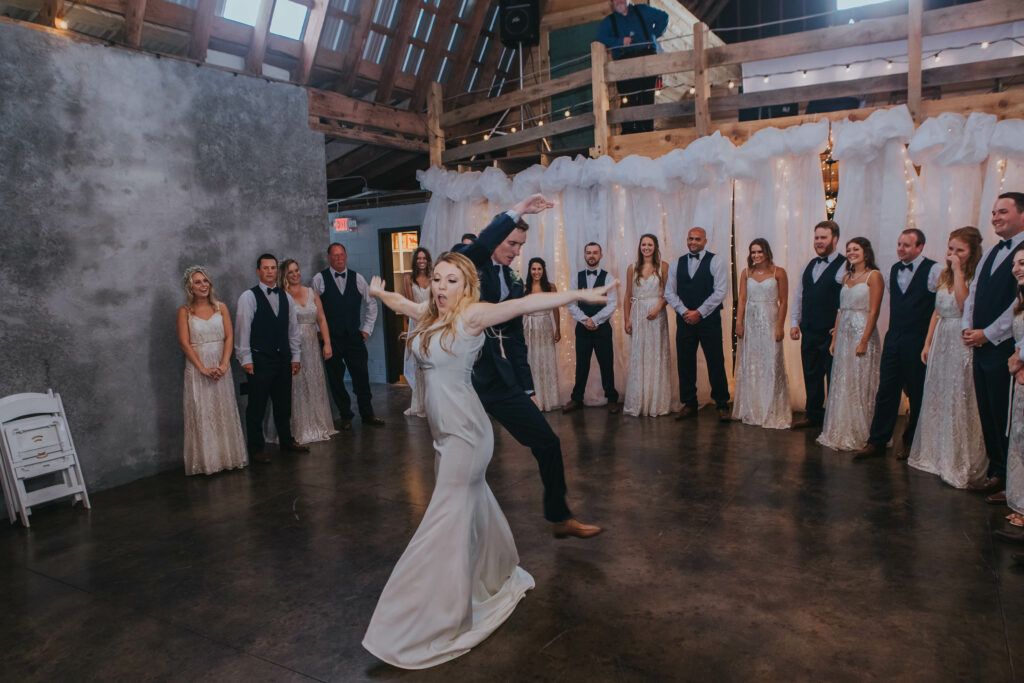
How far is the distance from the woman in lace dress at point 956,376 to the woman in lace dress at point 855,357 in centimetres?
65

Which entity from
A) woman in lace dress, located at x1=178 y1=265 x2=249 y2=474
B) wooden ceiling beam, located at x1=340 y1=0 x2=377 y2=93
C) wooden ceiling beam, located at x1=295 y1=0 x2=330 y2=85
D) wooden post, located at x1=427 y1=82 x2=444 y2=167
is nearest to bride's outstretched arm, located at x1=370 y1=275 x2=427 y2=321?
woman in lace dress, located at x1=178 y1=265 x2=249 y2=474

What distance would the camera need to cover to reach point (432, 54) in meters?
8.78

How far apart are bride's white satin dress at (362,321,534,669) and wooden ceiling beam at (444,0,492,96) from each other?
761 centimetres

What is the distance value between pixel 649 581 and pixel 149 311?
13.9ft

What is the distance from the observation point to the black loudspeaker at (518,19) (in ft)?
27.9

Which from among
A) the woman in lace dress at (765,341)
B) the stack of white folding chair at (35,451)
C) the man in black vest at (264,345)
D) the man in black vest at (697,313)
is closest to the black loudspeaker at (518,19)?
the man in black vest at (697,313)

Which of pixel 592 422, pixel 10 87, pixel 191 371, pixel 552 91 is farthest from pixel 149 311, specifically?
pixel 552 91

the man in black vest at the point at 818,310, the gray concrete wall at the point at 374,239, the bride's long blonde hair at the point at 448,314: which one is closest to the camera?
the bride's long blonde hair at the point at 448,314

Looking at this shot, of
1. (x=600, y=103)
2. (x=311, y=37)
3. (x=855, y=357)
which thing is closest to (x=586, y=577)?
(x=855, y=357)

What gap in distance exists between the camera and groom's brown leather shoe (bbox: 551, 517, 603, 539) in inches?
136

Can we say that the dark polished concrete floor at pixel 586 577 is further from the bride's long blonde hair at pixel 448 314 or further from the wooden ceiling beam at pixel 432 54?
the wooden ceiling beam at pixel 432 54

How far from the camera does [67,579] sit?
327cm

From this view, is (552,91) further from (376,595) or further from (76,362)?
(376,595)

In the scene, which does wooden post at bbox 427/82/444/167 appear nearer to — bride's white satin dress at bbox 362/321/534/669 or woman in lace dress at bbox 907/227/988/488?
woman in lace dress at bbox 907/227/988/488
